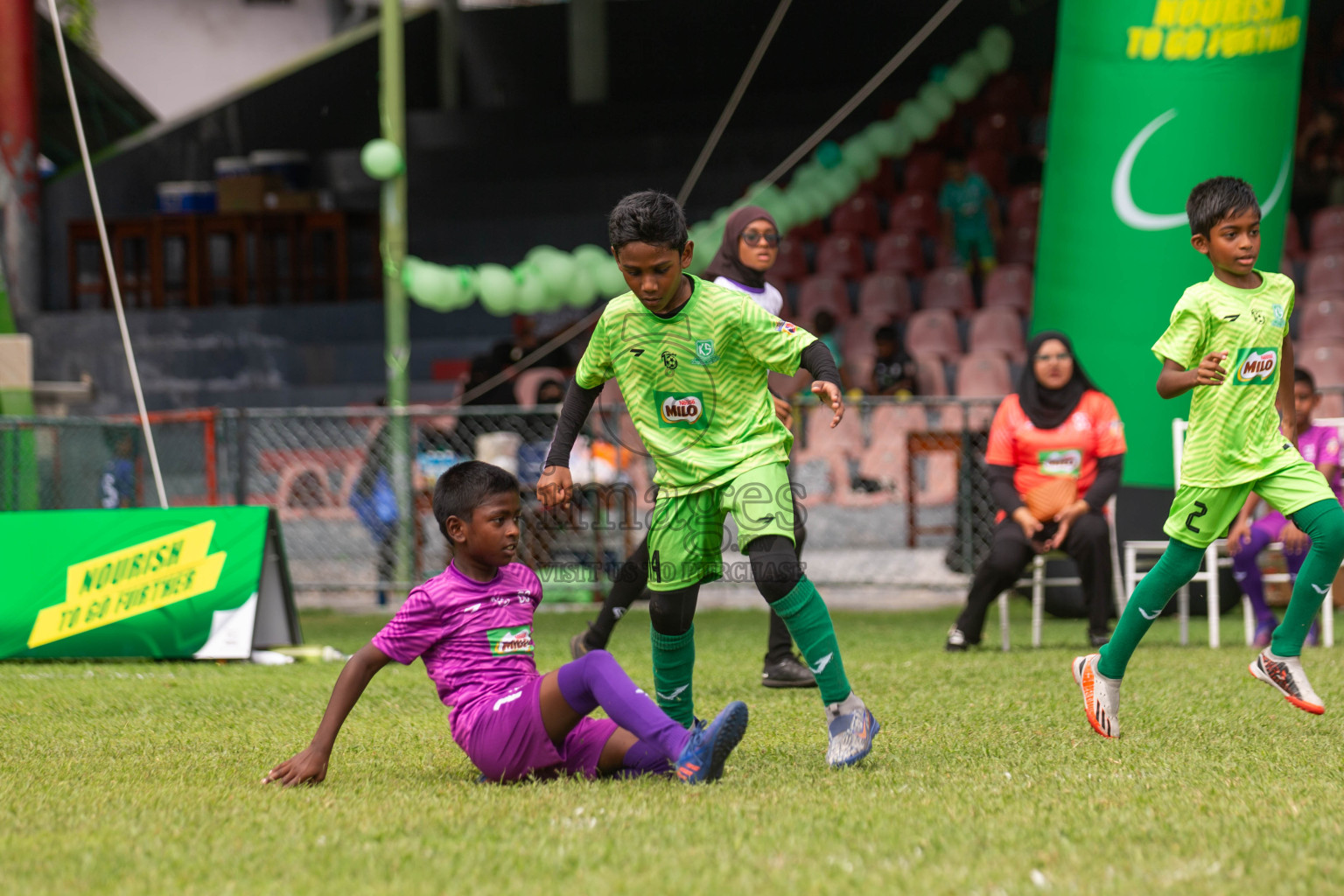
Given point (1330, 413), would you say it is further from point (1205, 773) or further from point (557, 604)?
point (1205, 773)

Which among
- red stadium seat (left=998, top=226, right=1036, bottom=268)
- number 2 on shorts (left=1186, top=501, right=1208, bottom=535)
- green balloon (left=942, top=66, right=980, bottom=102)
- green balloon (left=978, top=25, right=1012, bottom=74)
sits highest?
green balloon (left=978, top=25, right=1012, bottom=74)

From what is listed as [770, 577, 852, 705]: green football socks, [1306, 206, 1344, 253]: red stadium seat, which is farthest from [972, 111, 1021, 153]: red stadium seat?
[770, 577, 852, 705]: green football socks

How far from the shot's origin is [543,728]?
3705 mm

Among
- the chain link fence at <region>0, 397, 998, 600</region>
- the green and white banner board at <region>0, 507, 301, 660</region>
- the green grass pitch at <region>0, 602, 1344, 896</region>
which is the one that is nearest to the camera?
the green grass pitch at <region>0, 602, 1344, 896</region>

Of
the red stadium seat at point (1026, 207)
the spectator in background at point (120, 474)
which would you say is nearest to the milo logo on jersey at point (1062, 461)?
the spectator in background at point (120, 474)

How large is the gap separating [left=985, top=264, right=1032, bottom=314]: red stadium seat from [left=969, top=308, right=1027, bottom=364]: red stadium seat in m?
0.54

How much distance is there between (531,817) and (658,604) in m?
1.02

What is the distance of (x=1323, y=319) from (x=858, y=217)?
17.2 ft

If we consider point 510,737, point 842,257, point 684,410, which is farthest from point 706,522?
point 842,257

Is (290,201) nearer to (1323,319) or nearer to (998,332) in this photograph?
(998,332)

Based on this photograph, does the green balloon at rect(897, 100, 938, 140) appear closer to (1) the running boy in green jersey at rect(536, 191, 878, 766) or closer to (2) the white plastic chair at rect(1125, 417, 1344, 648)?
(2) the white plastic chair at rect(1125, 417, 1344, 648)

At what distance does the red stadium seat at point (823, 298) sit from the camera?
14.6 meters

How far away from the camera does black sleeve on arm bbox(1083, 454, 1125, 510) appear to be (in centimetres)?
721

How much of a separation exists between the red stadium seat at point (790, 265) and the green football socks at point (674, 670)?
→ 38.5ft
